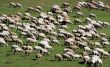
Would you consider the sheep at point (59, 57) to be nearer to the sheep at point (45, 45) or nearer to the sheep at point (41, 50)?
the sheep at point (41, 50)

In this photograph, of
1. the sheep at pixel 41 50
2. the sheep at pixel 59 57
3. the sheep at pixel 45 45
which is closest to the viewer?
the sheep at pixel 59 57

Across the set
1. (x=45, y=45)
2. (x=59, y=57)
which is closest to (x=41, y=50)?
(x=45, y=45)

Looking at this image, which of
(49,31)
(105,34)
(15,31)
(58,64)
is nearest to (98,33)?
(105,34)

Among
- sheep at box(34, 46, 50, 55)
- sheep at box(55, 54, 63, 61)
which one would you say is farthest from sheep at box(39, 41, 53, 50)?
sheep at box(55, 54, 63, 61)

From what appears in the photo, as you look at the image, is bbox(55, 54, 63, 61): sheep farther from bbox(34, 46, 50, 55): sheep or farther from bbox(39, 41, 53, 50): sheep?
bbox(39, 41, 53, 50): sheep

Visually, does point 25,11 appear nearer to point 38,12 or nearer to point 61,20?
point 38,12

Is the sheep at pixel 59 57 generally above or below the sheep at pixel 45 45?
below

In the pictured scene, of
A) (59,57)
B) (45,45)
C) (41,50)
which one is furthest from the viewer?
(45,45)

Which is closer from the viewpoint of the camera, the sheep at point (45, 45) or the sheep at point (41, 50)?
the sheep at point (41, 50)

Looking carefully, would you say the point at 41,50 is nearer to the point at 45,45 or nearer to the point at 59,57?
the point at 45,45

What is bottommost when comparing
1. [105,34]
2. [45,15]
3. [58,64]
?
[58,64]

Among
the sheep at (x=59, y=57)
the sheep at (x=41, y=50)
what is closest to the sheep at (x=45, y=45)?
the sheep at (x=41, y=50)
